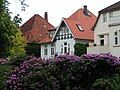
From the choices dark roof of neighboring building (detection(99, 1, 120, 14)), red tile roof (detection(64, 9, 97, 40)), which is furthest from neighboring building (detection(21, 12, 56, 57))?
dark roof of neighboring building (detection(99, 1, 120, 14))

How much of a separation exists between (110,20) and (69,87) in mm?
36087

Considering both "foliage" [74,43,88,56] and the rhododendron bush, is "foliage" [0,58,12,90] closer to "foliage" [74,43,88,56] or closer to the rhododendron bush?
the rhododendron bush

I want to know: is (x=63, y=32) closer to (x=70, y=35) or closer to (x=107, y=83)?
(x=70, y=35)

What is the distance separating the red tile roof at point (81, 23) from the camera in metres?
66.2

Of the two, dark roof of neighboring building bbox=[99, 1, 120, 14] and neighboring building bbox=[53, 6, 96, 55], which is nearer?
dark roof of neighboring building bbox=[99, 1, 120, 14]

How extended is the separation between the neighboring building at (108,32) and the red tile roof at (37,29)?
20319 mm

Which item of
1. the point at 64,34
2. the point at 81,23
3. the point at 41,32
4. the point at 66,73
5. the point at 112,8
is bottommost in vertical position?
the point at 66,73

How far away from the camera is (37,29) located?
83250 mm

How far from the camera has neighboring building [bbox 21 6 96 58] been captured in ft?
217

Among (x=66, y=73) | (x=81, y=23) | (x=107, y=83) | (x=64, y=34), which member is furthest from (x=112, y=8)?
(x=107, y=83)

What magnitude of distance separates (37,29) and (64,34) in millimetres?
16554

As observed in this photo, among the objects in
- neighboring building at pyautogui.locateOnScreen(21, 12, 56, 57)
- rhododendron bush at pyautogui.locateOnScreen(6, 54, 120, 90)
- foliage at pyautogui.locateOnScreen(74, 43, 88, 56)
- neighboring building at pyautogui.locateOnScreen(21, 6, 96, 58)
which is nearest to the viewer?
rhododendron bush at pyautogui.locateOnScreen(6, 54, 120, 90)

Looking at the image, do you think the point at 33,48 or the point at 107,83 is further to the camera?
the point at 33,48

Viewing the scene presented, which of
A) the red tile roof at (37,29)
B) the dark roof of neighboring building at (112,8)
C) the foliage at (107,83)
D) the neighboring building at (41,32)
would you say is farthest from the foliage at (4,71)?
the red tile roof at (37,29)
